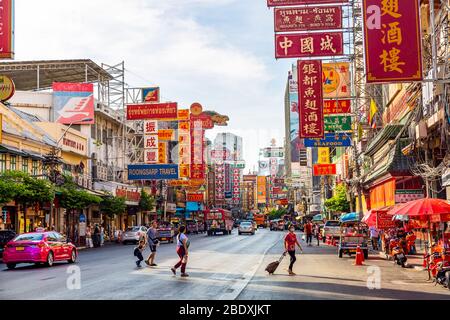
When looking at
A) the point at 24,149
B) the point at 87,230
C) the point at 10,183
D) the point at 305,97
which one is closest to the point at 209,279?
the point at 305,97

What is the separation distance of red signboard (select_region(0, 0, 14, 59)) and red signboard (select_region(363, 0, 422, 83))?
15066 millimetres

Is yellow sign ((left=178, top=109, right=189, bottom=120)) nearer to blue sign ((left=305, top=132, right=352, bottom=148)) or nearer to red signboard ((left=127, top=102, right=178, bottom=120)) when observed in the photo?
red signboard ((left=127, top=102, right=178, bottom=120))

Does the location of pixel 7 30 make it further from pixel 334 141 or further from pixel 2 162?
pixel 334 141

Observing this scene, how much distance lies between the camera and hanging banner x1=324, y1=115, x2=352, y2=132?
132 ft

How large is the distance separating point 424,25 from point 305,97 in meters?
7.21

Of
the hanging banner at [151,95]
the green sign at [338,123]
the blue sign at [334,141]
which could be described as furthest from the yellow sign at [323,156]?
the green sign at [338,123]

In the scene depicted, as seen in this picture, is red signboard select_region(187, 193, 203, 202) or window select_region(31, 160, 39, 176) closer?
window select_region(31, 160, 39, 176)

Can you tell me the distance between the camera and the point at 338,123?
133 ft

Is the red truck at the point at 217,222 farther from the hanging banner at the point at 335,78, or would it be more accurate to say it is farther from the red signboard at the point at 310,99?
the red signboard at the point at 310,99

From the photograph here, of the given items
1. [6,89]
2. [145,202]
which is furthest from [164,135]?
[6,89]

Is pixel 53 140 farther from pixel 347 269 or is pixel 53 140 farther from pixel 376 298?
pixel 376 298

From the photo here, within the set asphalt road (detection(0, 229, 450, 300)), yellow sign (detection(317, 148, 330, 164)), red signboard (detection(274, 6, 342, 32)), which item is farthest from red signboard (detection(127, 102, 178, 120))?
asphalt road (detection(0, 229, 450, 300))

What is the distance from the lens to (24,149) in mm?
43906

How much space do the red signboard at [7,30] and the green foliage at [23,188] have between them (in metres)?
9.84
